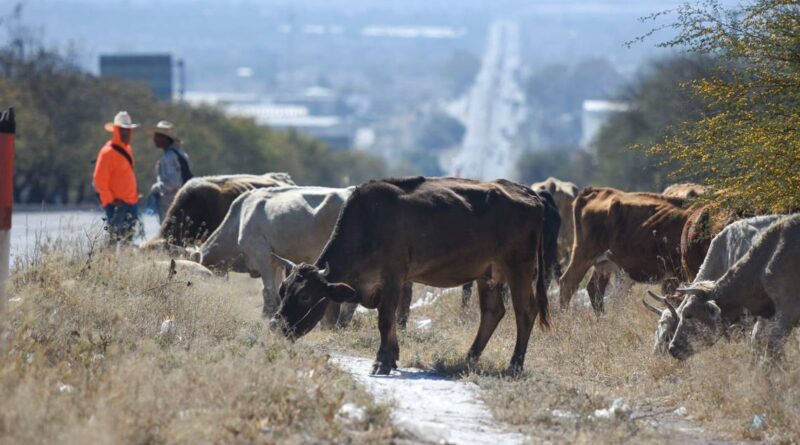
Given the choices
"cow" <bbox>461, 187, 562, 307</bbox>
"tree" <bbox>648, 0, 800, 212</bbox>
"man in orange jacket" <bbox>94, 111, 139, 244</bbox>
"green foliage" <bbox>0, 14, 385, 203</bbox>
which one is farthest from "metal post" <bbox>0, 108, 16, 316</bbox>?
"green foliage" <bbox>0, 14, 385, 203</bbox>

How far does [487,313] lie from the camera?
51.8 feet

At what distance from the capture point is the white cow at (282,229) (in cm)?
1852

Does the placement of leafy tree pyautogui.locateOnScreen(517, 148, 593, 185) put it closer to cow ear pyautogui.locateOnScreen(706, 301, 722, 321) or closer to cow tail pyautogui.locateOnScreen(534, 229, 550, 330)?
cow tail pyautogui.locateOnScreen(534, 229, 550, 330)

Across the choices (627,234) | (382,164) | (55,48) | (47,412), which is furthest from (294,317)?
(382,164)

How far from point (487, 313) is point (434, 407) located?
10.1 feet

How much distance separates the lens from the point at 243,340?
1416 cm

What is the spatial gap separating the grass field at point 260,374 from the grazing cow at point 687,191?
5.95 ft

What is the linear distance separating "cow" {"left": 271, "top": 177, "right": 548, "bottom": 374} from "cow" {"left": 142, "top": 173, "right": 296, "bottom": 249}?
6.15 meters

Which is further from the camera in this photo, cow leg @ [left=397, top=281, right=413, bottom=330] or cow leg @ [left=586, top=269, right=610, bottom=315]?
cow leg @ [left=586, top=269, right=610, bottom=315]

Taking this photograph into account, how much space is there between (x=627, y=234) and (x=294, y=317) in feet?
19.7

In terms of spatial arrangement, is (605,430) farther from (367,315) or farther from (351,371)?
(367,315)

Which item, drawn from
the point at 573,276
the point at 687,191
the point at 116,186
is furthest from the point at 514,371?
the point at 116,186

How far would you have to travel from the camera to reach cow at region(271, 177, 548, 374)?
14867 mm

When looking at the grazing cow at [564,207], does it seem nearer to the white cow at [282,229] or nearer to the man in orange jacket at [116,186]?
the man in orange jacket at [116,186]
